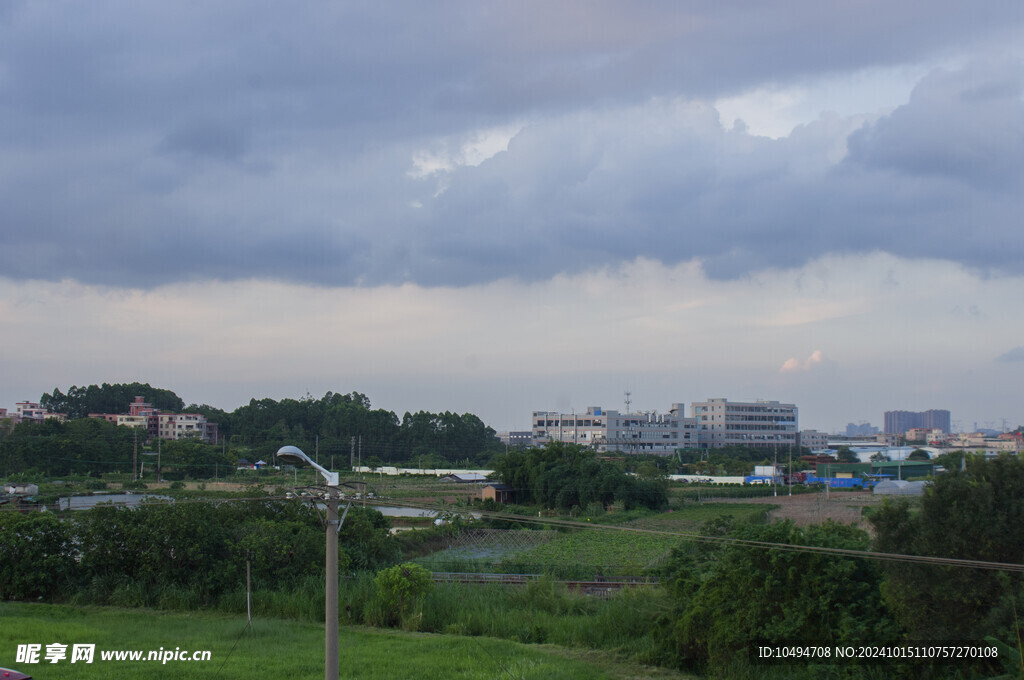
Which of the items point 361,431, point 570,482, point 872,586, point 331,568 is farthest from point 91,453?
point 872,586

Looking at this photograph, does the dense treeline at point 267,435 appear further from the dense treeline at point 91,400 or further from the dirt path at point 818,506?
the dirt path at point 818,506

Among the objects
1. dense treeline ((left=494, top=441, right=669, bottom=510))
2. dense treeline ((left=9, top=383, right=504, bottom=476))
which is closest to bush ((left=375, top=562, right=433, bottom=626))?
dense treeline ((left=494, top=441, right=669, bottom=510))

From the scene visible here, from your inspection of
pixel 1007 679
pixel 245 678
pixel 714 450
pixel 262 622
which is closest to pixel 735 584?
pixel 1007 679

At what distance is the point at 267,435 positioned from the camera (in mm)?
62938

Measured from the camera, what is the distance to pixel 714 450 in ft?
302

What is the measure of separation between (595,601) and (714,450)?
263ft

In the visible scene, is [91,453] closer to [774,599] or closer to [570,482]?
[570,482]

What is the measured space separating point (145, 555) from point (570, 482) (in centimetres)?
3099

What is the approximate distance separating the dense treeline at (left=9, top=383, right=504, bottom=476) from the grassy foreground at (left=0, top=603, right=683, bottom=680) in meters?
32.9

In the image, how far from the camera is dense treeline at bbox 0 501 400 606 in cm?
1711

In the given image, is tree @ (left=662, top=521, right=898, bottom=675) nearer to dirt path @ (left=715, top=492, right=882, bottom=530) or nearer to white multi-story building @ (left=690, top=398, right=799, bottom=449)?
dirt path @ (left=715, top=492, right=882, bottom=530)

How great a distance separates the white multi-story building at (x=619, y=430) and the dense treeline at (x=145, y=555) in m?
72.8

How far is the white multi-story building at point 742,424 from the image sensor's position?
102 metres

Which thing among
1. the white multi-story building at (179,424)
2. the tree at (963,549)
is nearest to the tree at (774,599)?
the tree at (963,549)
